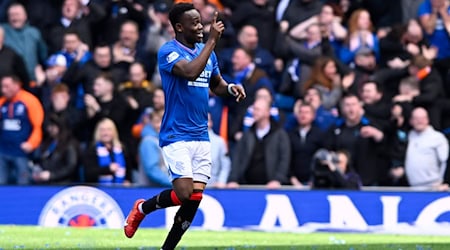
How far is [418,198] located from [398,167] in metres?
0.78

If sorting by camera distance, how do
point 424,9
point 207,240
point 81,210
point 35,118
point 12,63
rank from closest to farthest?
point 207,240
point 81,210
point 35,118
point 12,63
point 424,9

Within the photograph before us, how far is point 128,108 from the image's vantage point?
18.2 meters

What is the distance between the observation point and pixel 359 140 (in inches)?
691

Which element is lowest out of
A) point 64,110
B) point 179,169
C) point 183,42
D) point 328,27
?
Answer: point 179,169

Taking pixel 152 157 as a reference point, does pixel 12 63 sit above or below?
above

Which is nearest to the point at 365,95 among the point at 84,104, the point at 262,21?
the point at 262,21

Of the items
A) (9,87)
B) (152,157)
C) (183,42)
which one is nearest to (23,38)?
(9,87)

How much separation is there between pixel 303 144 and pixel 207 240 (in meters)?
3.71

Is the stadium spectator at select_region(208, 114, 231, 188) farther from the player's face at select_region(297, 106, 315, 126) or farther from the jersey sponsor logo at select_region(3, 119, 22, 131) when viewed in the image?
the jersey sponsor logo at select_region(3, 119, 22, 131)

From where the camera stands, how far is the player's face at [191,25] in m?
11.2

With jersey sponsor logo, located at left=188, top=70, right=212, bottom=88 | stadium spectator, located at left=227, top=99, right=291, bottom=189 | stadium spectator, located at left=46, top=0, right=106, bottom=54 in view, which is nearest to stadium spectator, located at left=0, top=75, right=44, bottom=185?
stadium spectator, located at left=46, top=0, right=106, bottom=54

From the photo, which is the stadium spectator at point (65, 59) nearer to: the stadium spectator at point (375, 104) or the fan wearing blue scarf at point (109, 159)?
the fan wearing blue scarf at point (109, 159)

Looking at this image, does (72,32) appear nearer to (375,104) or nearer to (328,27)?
(328,27)

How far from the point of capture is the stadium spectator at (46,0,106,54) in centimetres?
1975
